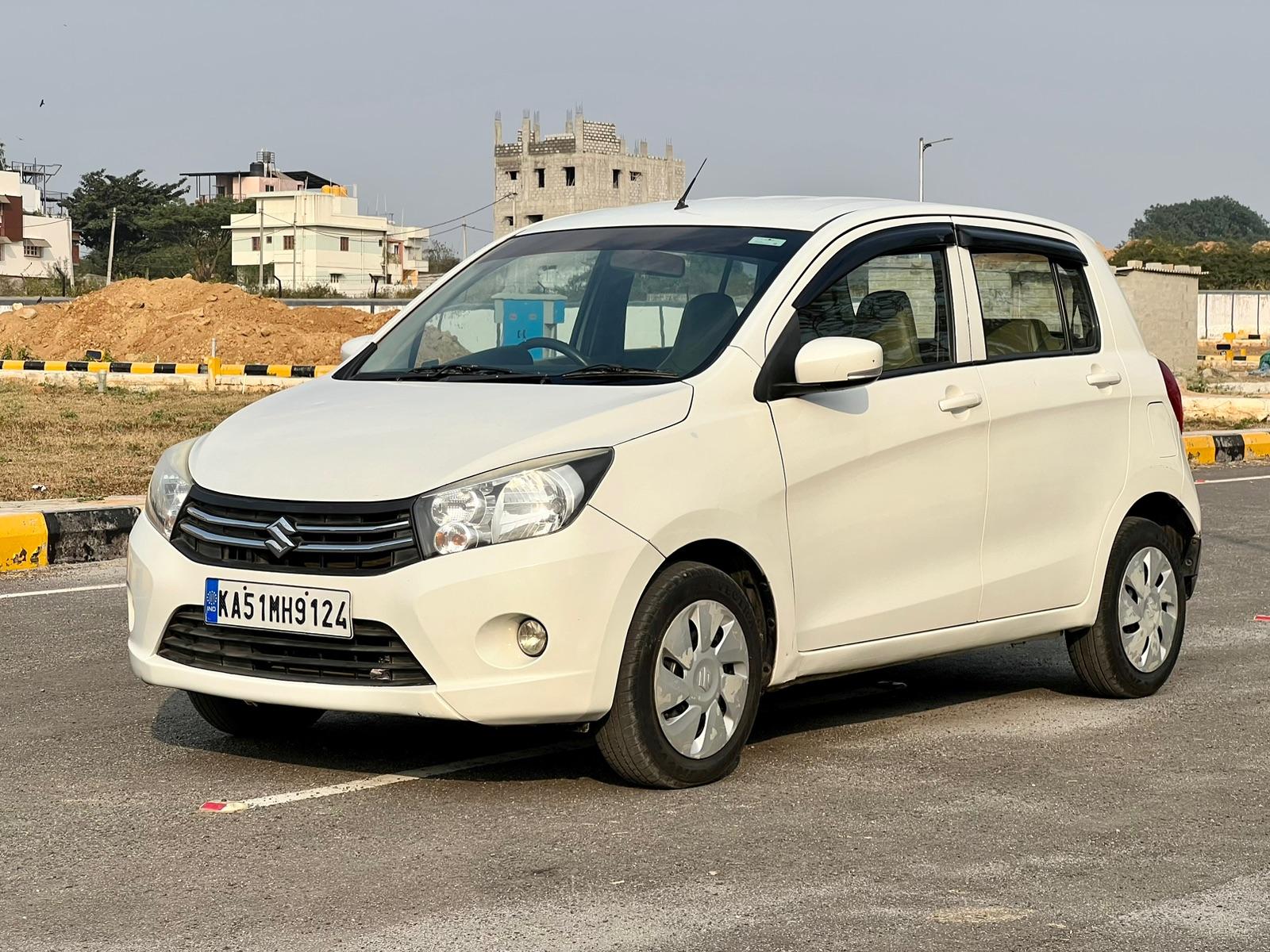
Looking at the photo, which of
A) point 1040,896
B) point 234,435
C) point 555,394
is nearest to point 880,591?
point 555,394

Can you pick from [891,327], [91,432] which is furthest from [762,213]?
[91,432]

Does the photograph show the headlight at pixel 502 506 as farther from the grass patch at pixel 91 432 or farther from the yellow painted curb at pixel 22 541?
the grass patch at pixel 91 432

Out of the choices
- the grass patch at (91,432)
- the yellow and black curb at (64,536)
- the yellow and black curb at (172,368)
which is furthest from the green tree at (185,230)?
the yellow and black curb at (64,536)

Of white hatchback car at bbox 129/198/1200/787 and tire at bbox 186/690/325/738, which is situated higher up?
white hatchback car at bbox 129/198/1200/787

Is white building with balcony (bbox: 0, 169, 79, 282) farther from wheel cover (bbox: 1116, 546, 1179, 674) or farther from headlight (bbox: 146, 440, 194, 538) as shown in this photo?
headlight (bbox: 146, 440, 194, 538)

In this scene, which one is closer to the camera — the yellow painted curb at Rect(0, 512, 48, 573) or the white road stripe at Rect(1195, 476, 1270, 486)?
the yellow painted curb at Rect(0, 512, 48, 573)

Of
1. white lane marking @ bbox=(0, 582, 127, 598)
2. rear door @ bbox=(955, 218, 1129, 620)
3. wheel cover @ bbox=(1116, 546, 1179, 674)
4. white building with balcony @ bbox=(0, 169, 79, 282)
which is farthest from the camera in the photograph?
white building with balcony @ bbox=(0, 169, 79, 282)

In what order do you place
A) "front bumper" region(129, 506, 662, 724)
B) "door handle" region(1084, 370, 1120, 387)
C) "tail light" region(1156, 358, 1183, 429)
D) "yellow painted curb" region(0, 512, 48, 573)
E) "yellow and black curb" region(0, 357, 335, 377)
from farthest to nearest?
"yellow and black curb" region(0, 357, 335, 377) → "yellow painted curb" region(0, 512, 48, 573) → "tail light" region(1156, 358, 1183, 429) → "door handle" region(1084, 370, 1120, 387) → "front bumper" region(129, 506, 662, 724)

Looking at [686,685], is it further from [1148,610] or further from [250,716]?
[1148,610]

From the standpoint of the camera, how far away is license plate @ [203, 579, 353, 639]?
4.93m

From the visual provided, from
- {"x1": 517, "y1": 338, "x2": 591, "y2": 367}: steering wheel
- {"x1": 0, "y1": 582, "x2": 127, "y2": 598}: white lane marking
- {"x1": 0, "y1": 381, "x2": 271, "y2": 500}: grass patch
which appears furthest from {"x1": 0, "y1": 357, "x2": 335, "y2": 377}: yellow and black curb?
{"x1": 517, "y1": 338, "x2": 591, "y2": 367}: steering wheel

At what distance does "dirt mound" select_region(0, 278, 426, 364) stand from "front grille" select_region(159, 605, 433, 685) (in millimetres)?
31965

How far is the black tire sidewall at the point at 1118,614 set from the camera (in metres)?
6.77

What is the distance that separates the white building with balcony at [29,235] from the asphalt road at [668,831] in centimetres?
10450
